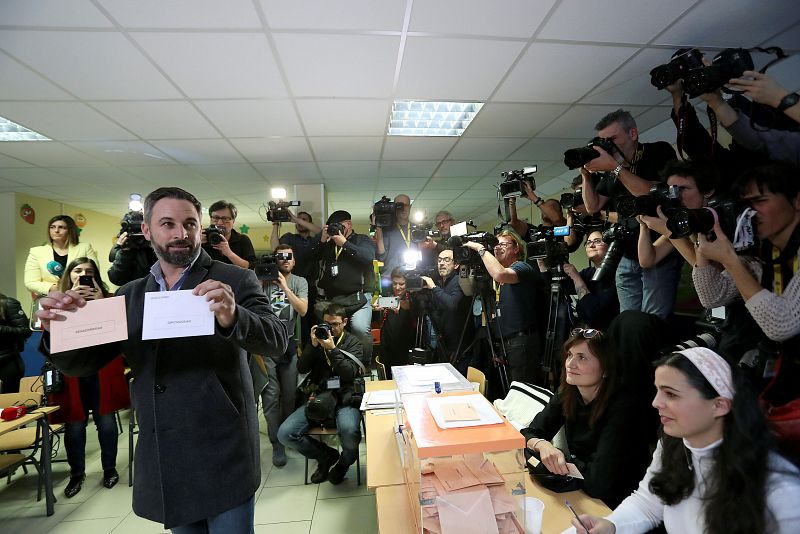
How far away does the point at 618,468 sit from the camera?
1.38m

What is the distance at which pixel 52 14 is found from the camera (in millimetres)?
1812

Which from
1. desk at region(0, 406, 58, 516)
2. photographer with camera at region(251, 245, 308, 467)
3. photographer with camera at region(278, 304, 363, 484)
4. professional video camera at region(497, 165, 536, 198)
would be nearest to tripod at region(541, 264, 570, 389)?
professional video camera at region(497, 165, 536, 198)

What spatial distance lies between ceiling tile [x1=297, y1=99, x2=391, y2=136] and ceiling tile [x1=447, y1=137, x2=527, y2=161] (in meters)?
0.98

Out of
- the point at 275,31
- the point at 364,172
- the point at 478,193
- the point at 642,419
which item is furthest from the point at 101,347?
the point at 478,193

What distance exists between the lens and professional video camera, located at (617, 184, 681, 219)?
4.42ft

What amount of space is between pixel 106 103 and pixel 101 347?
2569 mm

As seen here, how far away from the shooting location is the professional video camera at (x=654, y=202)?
4.42ft

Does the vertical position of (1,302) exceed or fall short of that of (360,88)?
it falls short

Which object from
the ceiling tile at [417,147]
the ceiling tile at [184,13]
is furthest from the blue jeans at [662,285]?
the ceiling tile at [184,13]

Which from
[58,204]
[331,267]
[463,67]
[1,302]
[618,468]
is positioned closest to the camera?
[618,468]

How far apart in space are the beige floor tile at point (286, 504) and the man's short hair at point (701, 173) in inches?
112

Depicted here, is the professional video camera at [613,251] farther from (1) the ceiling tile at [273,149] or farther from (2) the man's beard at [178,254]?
(1) the ceiling tile at [273,149]

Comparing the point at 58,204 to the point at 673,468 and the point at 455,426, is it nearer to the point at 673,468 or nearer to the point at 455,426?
the point at 455,426

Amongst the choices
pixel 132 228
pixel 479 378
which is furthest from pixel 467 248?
pixel 132 228
